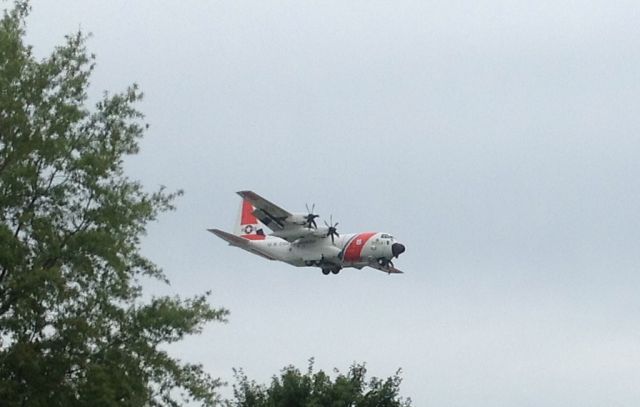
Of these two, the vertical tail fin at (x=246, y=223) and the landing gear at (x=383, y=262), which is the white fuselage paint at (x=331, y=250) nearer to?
the landing gear at (x=383, y=262)

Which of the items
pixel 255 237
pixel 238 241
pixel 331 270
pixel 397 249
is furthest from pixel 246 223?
pixel 397 249

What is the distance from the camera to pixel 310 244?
8900 centimetres

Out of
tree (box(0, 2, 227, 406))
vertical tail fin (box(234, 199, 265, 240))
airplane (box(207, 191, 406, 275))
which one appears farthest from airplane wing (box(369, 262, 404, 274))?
tree (box(0, 2, 227, 406))

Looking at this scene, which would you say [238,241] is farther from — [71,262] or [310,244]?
[71,262]

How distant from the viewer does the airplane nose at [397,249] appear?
280 ft

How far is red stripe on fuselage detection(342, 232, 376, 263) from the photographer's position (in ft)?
284

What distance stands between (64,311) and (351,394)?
950 inches

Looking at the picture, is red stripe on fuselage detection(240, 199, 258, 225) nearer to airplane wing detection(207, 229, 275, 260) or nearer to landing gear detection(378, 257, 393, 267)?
airplane wing detection(207, 229, 275, 260)

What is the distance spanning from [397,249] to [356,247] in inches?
95.7

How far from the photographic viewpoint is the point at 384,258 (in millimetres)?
86062

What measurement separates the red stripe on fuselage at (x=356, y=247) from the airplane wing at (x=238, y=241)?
5.93m

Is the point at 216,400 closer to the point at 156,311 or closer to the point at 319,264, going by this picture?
the point at 156,311

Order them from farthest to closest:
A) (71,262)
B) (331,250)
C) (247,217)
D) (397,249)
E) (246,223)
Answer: (247,217)
(246,223)
(331,250)
(397,249)
(71,262)

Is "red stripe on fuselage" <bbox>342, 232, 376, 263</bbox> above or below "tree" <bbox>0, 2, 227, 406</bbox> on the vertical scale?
above
